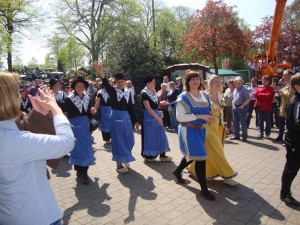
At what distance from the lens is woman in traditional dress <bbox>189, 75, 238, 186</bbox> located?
4.78 metres

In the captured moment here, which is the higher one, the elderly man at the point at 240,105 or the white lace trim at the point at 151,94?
the white lace trim at the point at 151,94

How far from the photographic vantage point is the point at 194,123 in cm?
443

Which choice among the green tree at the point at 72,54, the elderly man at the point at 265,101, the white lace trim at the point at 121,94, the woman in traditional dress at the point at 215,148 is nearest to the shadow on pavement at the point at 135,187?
the woman in traditional dress at the point at 215,148

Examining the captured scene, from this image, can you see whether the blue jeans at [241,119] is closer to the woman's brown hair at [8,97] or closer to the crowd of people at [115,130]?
the crowd of people at [115,130]

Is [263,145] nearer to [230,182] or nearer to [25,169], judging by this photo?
[230,182]

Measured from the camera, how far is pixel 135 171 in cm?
610

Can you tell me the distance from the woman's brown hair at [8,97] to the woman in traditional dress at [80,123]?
3.66 metres

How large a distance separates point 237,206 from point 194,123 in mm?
1333

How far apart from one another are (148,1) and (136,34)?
24.4 m

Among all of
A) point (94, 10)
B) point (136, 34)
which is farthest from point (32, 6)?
point (94, 10)

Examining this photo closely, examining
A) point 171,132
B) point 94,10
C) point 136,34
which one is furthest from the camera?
point 94,10

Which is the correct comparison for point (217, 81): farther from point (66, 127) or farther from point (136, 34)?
point (136, 34)

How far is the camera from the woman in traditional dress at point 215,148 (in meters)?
4.78

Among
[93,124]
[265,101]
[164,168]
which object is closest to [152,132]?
[164,168]
